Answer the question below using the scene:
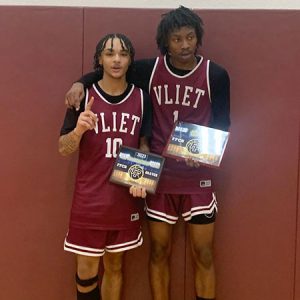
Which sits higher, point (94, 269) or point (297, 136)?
point (297, 136)

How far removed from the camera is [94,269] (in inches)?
64.6

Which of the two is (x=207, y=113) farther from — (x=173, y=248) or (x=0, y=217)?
(x=0, y=217)

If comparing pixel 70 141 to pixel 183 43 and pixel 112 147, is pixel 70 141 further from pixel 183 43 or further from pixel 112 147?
pixel 183 43

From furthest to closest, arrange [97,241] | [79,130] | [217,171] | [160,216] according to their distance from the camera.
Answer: [217,171] → [160,216] → [97,241] → [79,130]

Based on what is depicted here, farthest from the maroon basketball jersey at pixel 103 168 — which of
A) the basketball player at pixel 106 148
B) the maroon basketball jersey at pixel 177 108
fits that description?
the maroon basketball jersey at pixel 177 108

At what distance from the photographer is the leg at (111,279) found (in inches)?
67.1

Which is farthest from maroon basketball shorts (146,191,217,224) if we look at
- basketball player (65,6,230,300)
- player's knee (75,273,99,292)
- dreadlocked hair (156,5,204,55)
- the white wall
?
the white wall

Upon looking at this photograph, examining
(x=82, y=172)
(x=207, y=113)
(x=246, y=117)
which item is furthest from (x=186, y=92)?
(x=82, y=172)

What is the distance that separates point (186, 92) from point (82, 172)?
50 centimetres

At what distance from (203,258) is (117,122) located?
2.12 feet

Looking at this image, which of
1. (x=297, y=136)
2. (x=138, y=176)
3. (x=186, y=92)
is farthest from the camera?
(x=297, y=136)

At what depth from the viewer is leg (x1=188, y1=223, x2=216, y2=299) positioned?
169cm

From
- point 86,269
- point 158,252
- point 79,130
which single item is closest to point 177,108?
point 79,130

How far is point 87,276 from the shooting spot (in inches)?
64.4
